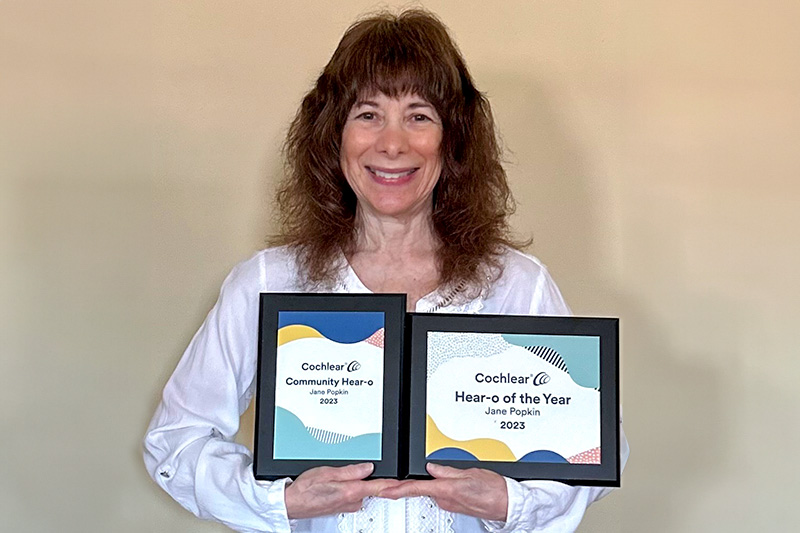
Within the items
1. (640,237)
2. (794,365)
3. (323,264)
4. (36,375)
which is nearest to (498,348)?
(323,264)

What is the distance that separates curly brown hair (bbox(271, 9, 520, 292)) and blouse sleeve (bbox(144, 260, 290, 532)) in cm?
15

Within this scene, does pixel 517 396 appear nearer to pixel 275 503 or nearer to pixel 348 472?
pixel 348 472

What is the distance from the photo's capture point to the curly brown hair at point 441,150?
70.6 inches

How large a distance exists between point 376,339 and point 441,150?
0.42 m

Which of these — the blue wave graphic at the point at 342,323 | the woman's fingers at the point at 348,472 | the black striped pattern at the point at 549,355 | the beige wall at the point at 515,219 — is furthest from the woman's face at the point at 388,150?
the beige wall at the point at 515,219

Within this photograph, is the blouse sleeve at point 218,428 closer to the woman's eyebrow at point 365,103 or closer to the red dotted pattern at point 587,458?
the woman's eyebrow at point 365,103

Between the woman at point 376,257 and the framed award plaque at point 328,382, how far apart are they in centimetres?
7

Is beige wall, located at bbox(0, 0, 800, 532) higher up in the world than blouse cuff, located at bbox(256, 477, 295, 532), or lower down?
higher up

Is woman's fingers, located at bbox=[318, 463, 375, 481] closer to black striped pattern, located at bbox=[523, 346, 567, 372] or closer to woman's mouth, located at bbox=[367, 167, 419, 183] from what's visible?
black striped pattern, located at bbox=[523, 346, 567, 372]

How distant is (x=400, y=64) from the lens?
1.79 m

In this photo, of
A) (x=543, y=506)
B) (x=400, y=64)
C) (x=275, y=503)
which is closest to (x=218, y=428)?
(x=275, y=503)

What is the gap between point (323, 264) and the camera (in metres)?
1.85

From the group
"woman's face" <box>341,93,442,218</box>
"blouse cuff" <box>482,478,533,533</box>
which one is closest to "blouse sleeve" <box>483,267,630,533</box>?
"blouse cuff" <box>482,478,533,533</box>

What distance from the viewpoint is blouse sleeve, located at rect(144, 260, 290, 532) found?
166cm
